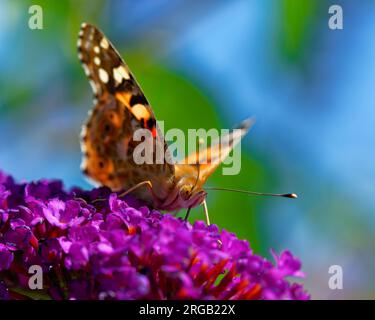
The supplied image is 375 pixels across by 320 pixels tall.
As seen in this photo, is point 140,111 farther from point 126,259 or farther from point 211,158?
point 126,259

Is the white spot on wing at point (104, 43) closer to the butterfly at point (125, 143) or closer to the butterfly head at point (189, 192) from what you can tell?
the butterfly at point (125, 143)

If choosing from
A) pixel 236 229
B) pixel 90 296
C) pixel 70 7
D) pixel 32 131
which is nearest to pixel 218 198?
pixel 236 229

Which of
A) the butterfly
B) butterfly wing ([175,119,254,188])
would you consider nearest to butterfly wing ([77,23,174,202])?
the butterfly

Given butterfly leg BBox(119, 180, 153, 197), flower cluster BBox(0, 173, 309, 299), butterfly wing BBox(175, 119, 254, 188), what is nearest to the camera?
flower cluster BBox(0, 173, 309, 299)

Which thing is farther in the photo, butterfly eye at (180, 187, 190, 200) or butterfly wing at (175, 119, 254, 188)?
butterfly wing at (175, 119, 254, 188)

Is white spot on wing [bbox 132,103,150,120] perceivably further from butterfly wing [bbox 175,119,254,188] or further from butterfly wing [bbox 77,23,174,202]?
butterfly wing [bbox 175,119,254,188]

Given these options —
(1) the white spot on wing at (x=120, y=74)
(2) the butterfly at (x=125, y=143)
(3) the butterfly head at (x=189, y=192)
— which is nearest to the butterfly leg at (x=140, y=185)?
(2) the butterfly at (x=125, y=143)
